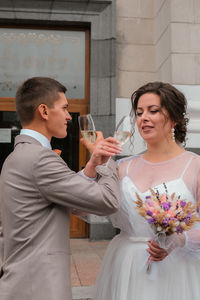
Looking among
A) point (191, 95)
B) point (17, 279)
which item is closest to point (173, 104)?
point (17, 279)

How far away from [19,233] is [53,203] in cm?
21

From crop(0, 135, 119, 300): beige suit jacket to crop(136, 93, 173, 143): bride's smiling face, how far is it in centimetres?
66

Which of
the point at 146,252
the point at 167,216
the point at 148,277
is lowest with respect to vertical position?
the point at 148,277

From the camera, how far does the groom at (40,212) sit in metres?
1.49

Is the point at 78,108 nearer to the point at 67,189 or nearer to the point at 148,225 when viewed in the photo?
the point at 148,225

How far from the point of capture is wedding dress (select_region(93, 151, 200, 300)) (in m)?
1.86

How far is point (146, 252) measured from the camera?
1960mm

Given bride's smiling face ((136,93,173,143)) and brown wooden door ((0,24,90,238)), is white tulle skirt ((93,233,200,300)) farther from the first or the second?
brown wooden door ((0,24,90,238))

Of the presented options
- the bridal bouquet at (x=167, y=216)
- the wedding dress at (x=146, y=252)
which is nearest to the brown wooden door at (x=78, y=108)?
the wedding dress at (x=146, y=252)

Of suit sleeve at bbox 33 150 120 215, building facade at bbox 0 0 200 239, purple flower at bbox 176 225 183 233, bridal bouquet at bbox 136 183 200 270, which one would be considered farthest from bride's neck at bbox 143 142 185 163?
building facade at bbox 0 0 200 239

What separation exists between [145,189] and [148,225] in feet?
0.71

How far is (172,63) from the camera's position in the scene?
5438 mm

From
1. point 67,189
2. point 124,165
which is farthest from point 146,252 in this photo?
point 67,189

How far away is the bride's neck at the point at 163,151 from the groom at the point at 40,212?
63 centimetres
